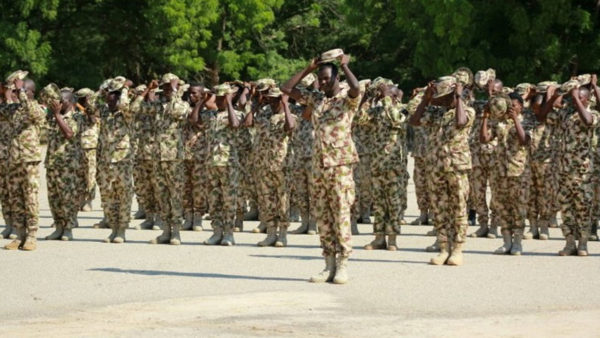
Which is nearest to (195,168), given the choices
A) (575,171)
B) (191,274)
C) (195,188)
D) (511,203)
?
(195,188)

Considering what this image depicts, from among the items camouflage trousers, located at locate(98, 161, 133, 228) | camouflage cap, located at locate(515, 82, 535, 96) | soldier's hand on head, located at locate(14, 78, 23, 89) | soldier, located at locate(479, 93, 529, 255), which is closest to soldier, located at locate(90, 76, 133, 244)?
camouflage trousers, located at locate(98, 161, 133, 228)

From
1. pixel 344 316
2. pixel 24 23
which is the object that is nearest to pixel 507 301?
pixel 344 316

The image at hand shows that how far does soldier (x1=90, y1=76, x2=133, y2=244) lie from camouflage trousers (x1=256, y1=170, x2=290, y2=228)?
193 cm

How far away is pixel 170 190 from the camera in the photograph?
17719 mm

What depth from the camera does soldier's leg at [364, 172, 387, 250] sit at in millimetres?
16828

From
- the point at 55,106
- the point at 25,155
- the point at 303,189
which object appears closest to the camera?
the point at 25,155

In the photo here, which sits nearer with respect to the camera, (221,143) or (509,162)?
(509,162)

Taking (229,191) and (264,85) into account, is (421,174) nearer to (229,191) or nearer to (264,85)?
(264,85)

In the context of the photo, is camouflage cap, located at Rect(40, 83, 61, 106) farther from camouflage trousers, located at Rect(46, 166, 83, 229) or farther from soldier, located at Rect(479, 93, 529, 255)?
soldier, located at Rect(479, 93, 529, 255)

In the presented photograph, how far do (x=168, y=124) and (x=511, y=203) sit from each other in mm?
5033

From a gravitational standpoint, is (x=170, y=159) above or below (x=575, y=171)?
above

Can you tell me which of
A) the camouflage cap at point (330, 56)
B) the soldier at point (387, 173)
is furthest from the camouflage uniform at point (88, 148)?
the camouflage cap at point (330, 56)

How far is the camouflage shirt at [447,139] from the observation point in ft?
49.0

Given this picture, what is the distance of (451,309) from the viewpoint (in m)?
11.8
